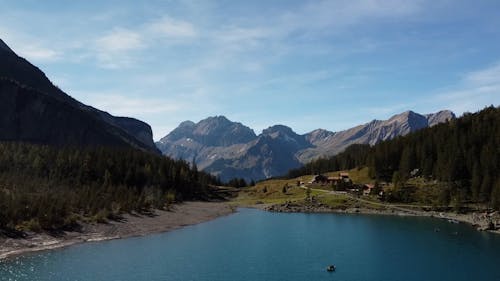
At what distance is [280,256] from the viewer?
9494cm

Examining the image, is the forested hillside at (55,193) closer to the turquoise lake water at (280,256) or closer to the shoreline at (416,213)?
the turquoise lake water at (280,256)

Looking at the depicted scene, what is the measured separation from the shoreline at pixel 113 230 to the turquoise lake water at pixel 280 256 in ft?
14.4

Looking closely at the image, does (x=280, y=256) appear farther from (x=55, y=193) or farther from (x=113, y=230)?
(x=55, y=193)

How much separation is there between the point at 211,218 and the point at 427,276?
96879 millimetres

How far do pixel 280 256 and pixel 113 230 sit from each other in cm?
4841

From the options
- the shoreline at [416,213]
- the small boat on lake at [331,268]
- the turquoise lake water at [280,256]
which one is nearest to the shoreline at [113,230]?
the turquoise lake water at [280,256]

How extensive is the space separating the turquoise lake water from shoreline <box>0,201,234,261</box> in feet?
14.4

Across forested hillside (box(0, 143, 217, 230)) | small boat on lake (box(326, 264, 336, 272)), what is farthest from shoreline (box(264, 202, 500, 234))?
small boat on lake (box(326, 264, 336, 272))

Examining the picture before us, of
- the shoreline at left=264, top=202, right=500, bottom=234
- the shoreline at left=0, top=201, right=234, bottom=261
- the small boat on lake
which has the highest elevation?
the shoreline at left=264, top=202, right=500, bottom=234

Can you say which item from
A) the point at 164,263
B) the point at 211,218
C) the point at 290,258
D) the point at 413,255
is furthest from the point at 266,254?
the point at 211,218

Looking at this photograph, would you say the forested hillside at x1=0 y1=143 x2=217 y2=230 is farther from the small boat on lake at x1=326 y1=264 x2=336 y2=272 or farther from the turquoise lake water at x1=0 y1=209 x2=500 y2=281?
the small boat on lake at x1=326 y1=264 x2=336 y2=272

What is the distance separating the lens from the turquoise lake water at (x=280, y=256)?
78438 mm

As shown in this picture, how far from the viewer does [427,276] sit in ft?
259

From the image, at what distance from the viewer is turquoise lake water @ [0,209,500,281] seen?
78438mm
